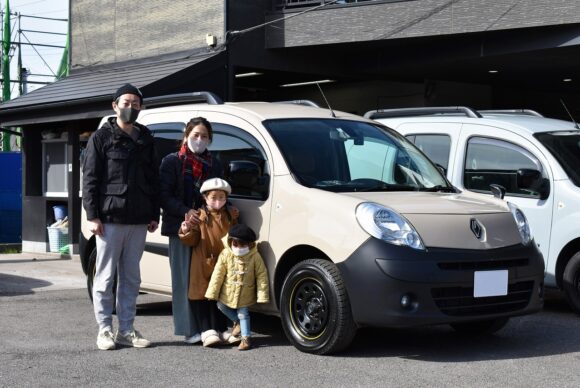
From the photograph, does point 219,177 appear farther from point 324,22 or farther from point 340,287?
point 324,22

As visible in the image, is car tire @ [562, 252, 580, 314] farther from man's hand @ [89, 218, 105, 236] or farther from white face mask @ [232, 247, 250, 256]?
man's hand @ [89, 218, 105, 236]

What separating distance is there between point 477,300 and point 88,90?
10614 mm

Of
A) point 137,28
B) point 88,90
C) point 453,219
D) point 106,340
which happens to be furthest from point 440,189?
point 137,28

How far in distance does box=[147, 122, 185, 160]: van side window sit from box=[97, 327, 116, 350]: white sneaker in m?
1.80

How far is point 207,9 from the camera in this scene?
14.6 meters

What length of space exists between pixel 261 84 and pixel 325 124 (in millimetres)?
12152

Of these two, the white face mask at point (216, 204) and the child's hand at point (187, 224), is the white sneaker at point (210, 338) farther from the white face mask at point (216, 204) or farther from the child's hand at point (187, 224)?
the white face mask at point (216, 204)

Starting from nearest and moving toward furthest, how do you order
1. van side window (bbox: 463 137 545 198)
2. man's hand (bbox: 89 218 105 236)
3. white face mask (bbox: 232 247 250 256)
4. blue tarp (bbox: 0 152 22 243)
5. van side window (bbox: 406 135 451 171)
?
man's hand (bbox: 89 218 105 236) → white face mask (bbox: 232 247 250 256) → van side window (bbox: 463 137 545 198) → van side window (bbox: 406 135 451 171) → blue tarp (bbox: 0 152 22 243)

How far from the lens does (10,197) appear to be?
18.4 metres

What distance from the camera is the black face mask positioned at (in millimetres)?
6188

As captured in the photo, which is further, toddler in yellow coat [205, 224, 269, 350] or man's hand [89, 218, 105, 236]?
toddler in yellow coat [205, 224, 269, 350]

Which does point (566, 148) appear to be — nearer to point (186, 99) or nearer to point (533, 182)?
point (533, 182)

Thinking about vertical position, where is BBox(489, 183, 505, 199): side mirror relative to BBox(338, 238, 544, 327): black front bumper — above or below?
above

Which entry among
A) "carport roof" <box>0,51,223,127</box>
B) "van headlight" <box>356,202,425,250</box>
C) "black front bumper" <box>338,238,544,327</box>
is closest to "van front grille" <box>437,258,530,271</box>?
"black front bumper" <box>338,238,544,327</box>
